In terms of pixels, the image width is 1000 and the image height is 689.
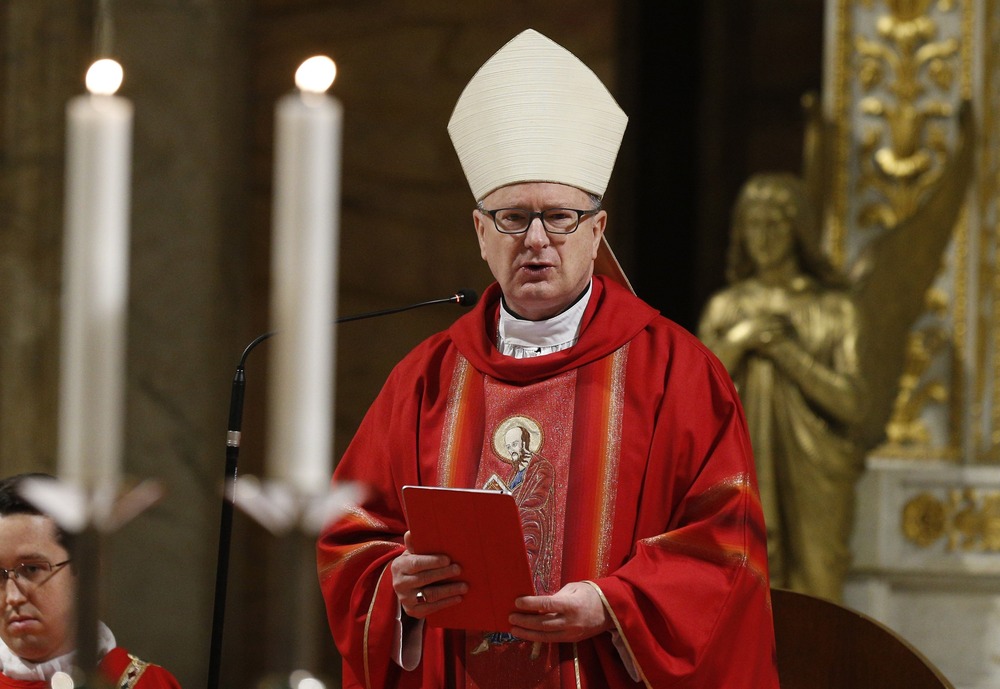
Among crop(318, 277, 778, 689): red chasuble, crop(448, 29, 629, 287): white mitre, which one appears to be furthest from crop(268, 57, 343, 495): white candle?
crop(448, 29, 629, 287): white mitre

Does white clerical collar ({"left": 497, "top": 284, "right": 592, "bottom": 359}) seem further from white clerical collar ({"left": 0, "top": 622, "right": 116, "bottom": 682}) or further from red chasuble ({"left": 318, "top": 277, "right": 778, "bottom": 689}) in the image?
white clerical collar ({"left": 0, "top": 622, "right": 116, "bottom": 682})

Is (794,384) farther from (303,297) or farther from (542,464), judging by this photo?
(303,297)

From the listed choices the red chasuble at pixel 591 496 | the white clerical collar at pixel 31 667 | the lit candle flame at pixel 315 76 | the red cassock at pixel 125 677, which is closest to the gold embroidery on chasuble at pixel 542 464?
the red chasuble at pixel 591 496

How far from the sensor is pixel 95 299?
805mm

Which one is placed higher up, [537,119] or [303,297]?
[537,119]

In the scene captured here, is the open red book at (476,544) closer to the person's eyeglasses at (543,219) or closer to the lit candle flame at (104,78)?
the person's eyeglasses at (543,219)

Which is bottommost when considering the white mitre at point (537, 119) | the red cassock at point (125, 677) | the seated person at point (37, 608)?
the red cassock at point (125, 677)

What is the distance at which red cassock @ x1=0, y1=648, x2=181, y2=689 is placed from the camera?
2271 mm

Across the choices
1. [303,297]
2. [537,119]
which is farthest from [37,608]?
[303,297]

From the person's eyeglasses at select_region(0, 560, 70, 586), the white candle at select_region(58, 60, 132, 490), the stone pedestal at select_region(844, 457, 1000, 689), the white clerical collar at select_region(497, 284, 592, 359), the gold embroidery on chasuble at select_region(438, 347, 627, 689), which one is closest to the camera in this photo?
the white candle at select_region(58, 60, 132, 490)

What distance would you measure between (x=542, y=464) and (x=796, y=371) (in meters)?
2.21

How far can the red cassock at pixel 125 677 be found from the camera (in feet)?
7.45

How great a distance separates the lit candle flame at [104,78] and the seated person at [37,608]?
4.51ft

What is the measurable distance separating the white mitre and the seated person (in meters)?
0.94
